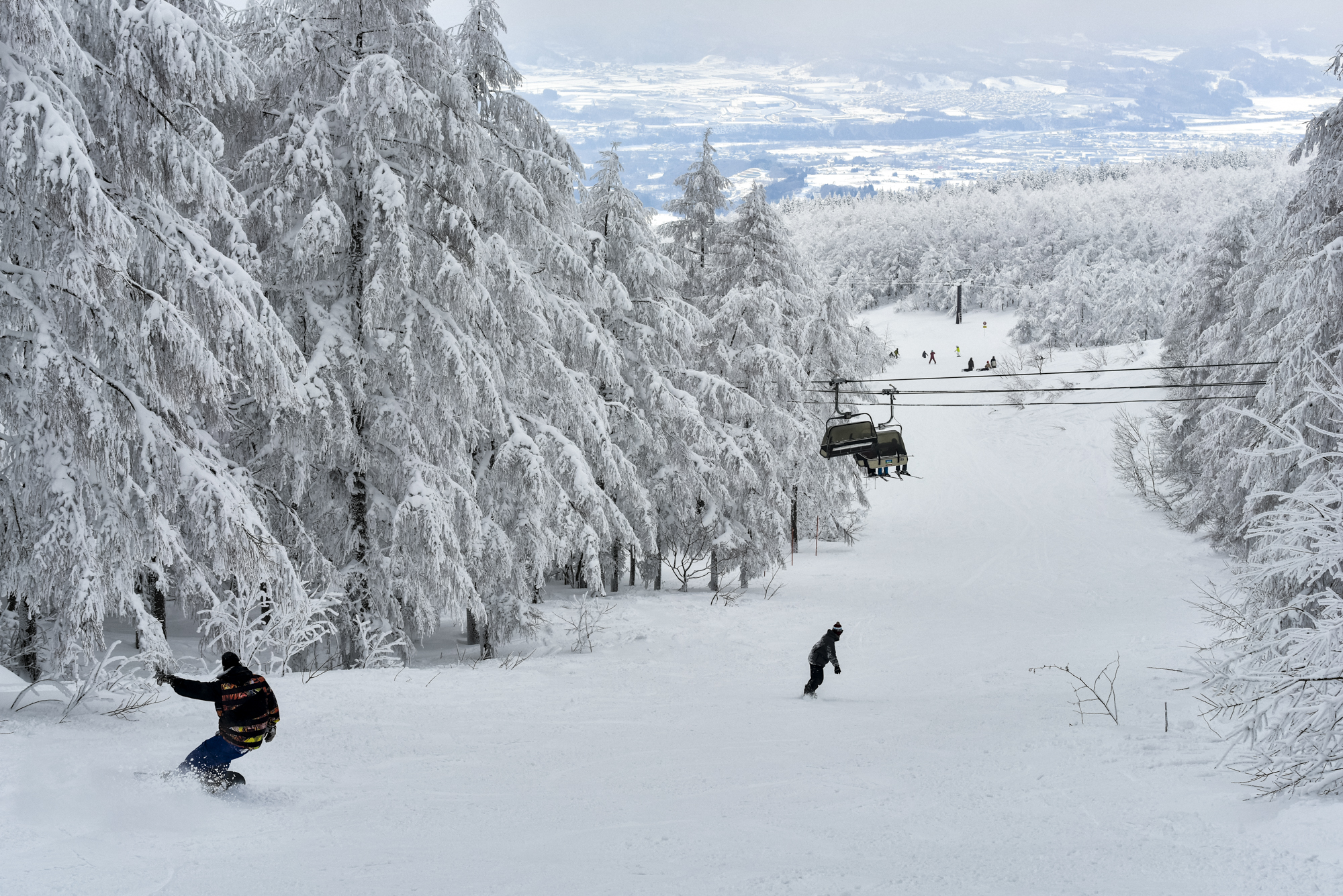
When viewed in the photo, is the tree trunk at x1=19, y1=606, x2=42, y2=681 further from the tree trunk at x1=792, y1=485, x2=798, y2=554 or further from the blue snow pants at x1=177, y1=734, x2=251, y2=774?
the tree trunk at x1=792, y1=485, x2=798, y2=554

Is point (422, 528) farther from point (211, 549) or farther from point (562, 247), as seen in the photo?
point (562, 247)

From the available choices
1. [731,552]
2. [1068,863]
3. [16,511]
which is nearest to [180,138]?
[16,511]

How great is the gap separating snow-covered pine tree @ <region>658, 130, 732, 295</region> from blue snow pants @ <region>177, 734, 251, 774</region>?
19.5 meters

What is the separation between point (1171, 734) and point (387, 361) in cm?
1004

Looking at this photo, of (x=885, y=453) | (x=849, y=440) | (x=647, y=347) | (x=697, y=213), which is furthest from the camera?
(x=697, y=213)

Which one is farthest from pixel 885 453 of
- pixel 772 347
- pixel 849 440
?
pixel 772 347

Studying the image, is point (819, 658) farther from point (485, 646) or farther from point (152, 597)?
point (152, 597)

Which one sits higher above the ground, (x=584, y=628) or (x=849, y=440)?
(x=849, y=440)

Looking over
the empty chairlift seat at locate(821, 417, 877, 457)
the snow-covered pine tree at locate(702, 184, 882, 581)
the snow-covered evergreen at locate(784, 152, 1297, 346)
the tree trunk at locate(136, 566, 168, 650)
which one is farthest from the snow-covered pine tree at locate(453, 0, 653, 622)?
the snow-covered evergreen at locate(784, 152, 1297, 346)

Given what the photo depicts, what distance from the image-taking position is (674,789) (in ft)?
26.5

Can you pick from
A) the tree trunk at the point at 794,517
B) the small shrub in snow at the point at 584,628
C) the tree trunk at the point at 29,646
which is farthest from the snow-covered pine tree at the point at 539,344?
the tree trunk at the point at 794,517

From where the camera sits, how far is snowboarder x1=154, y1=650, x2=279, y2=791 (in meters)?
6.51

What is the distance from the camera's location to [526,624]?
1403cm

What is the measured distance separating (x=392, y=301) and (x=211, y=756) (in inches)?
255
